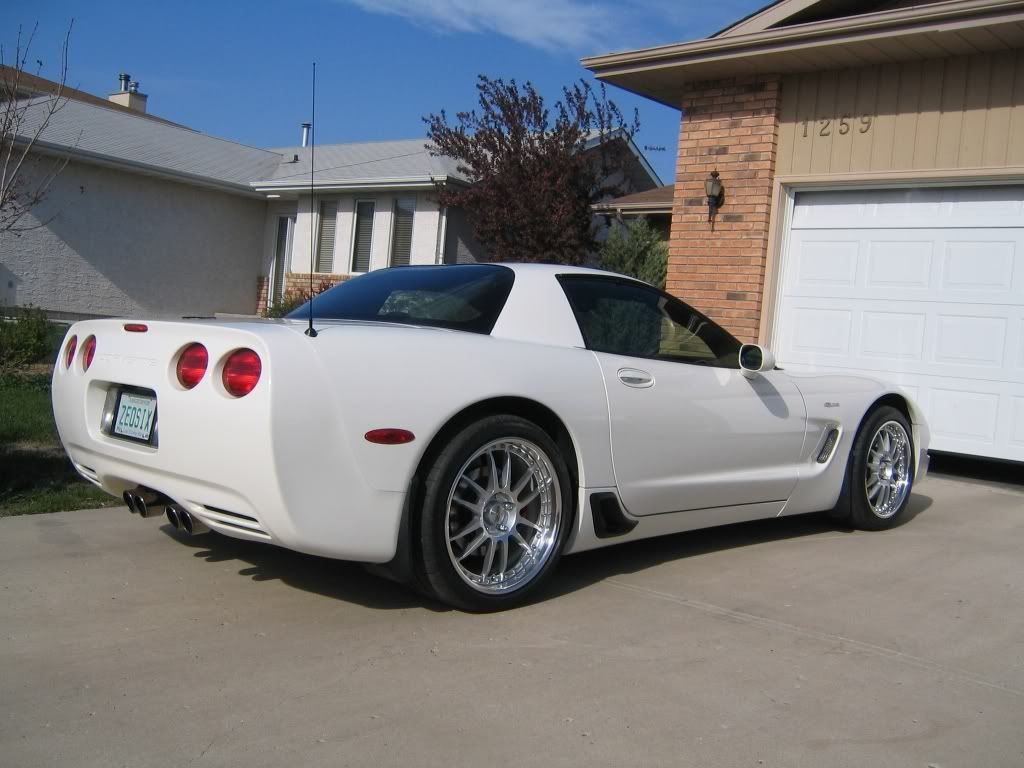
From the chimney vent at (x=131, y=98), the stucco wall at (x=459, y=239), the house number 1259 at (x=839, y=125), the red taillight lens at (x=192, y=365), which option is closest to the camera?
the red taillight lens at (x=192, y=365)

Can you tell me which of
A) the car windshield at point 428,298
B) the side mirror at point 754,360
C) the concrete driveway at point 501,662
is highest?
the car windshield at point 428,298

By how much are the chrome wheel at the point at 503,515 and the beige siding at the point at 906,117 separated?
19.3 feet

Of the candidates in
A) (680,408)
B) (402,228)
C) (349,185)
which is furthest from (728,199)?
(349,185)

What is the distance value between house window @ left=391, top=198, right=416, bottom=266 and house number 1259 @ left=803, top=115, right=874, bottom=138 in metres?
9.94

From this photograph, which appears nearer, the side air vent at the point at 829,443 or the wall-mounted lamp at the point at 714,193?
the side air vent at the point at 829,443

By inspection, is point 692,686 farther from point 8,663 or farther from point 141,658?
point 8,663

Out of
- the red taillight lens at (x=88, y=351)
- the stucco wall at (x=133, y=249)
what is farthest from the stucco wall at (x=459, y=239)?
the red taillight lens at (x=88, y=351)

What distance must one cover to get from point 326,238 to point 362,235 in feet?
3.11

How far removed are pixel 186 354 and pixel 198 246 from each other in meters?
16.7

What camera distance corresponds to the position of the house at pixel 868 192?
7812 millimetres

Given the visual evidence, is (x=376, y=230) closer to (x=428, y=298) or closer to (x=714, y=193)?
(x=714, y=193)

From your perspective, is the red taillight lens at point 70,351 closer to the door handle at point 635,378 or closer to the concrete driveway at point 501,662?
the concrete driveway at point 501,662

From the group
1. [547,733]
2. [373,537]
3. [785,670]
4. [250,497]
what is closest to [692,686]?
[785,670]

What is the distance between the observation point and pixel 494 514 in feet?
12.2
